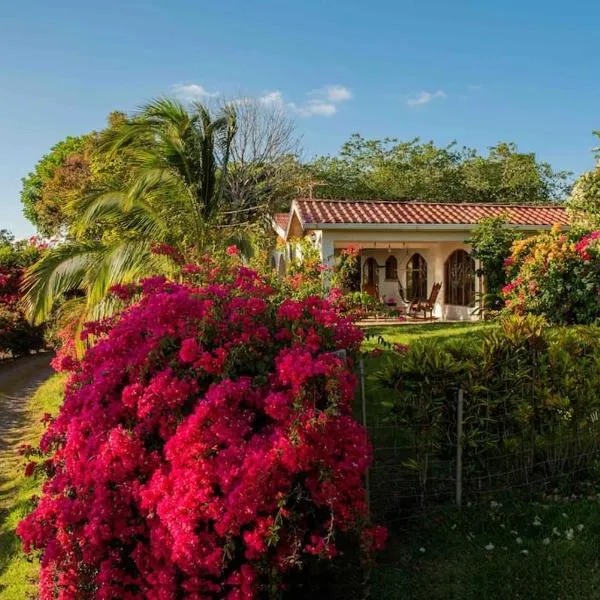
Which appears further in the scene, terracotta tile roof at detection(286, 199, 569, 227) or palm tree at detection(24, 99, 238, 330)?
terracotta tile roof at detection(286, 199, 569, 227)

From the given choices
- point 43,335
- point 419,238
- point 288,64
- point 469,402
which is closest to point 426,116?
point 419,238

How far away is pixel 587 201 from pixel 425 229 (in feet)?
13.5

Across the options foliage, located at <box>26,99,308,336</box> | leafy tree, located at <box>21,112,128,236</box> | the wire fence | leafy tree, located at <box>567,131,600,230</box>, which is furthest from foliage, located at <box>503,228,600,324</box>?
leafy tree, located at <box>21,112,128,236</box>

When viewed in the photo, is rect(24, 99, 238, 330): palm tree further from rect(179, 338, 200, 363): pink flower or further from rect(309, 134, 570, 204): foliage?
rect(309, 134, 570, 204): foliage

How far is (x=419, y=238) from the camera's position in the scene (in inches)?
625

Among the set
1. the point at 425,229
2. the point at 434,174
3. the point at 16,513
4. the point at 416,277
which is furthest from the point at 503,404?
the point at 434,174

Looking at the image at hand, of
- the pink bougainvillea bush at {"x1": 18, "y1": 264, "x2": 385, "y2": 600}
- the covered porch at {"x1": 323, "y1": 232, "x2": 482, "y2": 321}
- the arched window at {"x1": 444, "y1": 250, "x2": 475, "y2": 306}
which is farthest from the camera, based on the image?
the arched window at {"x1": 444, "y1": 250, "x2": 475, "y2": 306}

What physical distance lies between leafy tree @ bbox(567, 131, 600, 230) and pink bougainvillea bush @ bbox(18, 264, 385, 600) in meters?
10.9

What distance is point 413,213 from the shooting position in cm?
1634

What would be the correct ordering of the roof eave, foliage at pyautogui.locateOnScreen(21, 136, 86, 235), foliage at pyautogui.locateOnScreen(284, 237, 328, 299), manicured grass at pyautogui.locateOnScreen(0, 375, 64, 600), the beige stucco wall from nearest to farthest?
manicured grass at pyautogui.locateOnScreen(0, 375, 64, 600) → foliage at pyautogui.locateOnScreen(284, 237, 328, 299) → the roof eave → the beige stucco wall → foliage at pyautogui.locateOnScreen(21, 136, 86, 235)

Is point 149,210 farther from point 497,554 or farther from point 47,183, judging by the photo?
point 47,183

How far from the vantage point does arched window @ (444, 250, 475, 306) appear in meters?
16.7

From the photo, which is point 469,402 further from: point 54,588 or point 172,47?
point 172,47

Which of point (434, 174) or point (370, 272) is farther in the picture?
point (434, 174)
